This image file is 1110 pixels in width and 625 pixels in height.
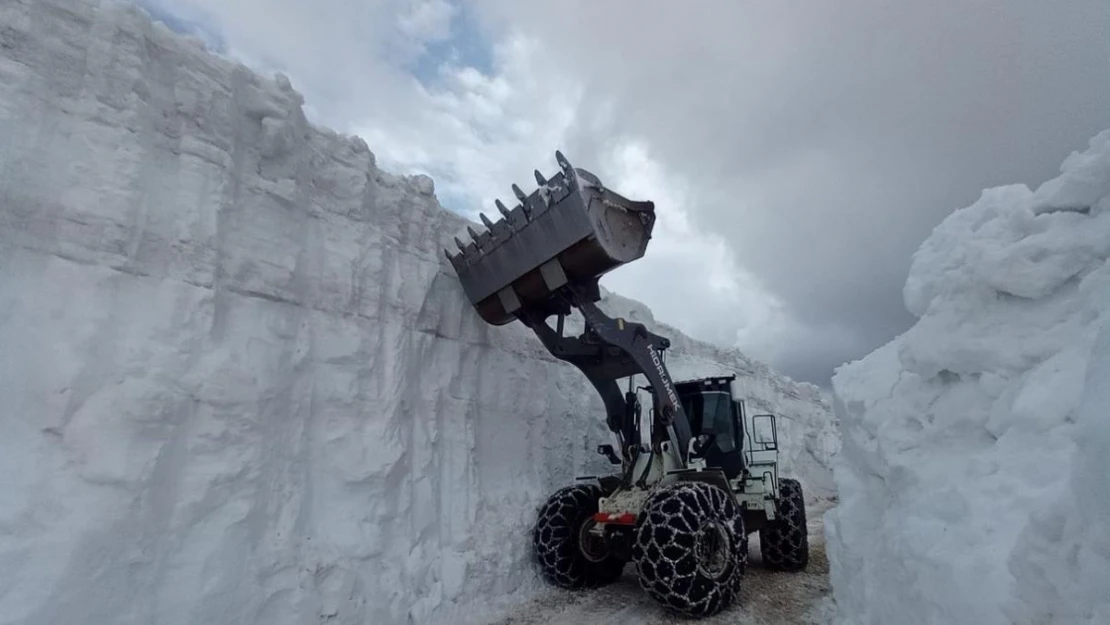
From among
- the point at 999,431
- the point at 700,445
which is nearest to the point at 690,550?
the point at 700,445

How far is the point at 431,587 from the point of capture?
17.9 ft

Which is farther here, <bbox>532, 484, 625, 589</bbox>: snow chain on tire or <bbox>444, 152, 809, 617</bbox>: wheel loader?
<bbox>532, 484, 625, 589</bbox>: snow chain on tire

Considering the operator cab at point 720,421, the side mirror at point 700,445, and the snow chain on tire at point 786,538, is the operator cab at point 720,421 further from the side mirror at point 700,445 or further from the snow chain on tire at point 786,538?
the snow chain on tire at point 786,538

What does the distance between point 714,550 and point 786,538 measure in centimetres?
261

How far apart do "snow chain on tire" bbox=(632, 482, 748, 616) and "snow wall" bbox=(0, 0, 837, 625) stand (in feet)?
5.85

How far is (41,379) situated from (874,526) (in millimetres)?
5472

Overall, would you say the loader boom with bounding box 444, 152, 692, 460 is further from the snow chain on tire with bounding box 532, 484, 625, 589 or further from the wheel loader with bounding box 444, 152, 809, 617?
the snow chain on tire with bounding box 532, 484, 625, 589

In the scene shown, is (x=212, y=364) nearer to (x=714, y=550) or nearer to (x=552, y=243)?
(x=552, y=243)

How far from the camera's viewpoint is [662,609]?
5840 mm

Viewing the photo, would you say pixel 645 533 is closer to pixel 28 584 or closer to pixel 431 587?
pixel 431 587


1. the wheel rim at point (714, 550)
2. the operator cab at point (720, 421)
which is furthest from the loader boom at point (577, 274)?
the wheel rim at point (714, 550)

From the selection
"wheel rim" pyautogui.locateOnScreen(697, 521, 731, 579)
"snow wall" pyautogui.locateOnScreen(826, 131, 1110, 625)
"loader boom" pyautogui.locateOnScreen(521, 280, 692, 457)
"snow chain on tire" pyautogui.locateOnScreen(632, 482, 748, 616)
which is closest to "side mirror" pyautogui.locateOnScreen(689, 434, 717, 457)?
"loader boom" pyautogui.locateOnScreen(521, 280, 692, 457)

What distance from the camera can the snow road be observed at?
557 cm

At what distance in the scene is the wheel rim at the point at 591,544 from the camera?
260 inches
